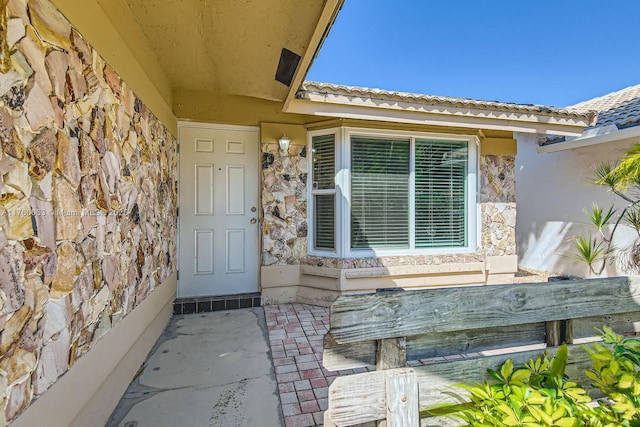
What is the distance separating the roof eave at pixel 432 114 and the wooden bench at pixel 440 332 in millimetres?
2888

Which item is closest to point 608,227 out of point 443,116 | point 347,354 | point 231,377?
point 443,116

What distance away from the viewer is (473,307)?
4.27 ft

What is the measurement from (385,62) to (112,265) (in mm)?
9394

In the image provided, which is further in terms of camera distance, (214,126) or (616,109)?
(616,109)

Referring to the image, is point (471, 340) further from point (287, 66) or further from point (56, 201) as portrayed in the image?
point (287, 66)

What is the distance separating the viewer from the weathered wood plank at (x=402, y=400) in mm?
1129

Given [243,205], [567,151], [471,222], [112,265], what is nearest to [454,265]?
[471,222]

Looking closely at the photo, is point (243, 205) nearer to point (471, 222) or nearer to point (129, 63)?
point (129, 63)

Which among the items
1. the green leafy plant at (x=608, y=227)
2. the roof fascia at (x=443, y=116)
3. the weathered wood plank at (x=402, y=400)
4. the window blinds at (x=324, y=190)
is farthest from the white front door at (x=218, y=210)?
the green leafy plant at (x=608, y=227)

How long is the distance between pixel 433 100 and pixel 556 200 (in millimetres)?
4102

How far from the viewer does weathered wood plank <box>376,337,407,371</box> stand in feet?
3.96

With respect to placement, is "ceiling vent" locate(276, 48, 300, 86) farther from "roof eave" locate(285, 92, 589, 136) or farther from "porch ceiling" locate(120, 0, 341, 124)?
"roof eave" locate(285, 92, 589, 136)

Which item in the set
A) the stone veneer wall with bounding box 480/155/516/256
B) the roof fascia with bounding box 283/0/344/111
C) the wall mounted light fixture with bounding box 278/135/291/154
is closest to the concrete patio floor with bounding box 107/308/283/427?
the wall mounted light fixture with bounding box 278/135/291/154

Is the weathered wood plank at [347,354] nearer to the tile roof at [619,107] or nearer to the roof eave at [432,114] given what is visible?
the roof eave at [432,114]
